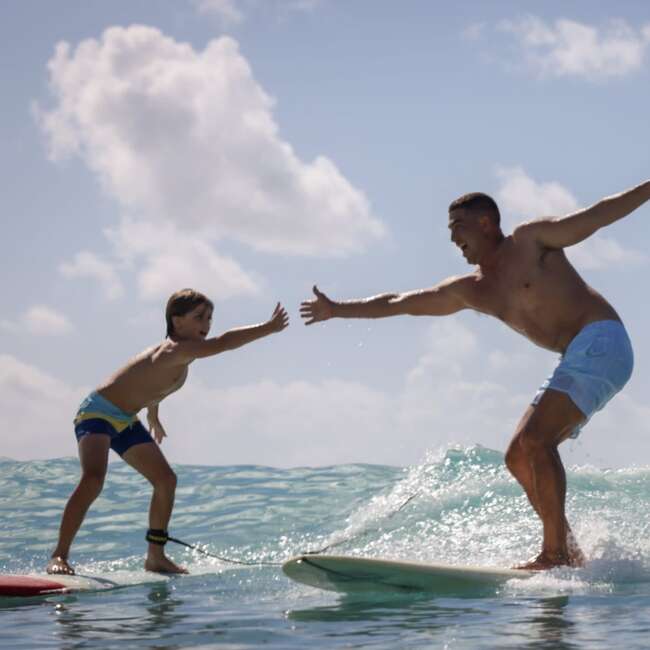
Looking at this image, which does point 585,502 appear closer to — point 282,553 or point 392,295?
point 282,553

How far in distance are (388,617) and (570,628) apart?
3.24ft

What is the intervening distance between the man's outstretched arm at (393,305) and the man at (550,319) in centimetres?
13

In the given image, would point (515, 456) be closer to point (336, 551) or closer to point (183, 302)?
point (183, 302)

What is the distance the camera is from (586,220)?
23.7 ft

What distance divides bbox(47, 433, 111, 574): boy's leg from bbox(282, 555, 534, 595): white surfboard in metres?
2.07

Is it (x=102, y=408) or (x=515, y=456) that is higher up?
(x=102, y=408)

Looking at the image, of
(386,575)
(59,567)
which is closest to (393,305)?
(386,575)

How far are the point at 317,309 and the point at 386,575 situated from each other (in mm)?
1990

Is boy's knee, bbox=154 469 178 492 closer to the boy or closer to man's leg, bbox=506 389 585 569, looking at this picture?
the boy

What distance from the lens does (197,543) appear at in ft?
40.3

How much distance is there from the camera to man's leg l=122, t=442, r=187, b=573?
8703 mm

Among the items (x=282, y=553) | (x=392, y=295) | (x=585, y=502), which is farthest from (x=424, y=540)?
(x=392, y=295)

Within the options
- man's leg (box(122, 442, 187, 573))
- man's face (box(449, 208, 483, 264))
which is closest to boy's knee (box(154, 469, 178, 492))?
man's leg (box(122, 442, 187, 573))

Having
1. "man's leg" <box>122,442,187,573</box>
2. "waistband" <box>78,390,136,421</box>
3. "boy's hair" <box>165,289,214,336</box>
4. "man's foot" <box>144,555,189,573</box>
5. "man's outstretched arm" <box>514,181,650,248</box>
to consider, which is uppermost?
"man's outstretched arm" <box>514,181,650,248</box>
